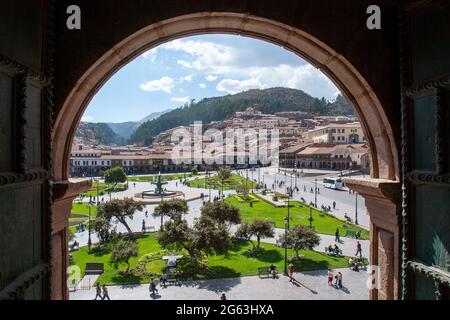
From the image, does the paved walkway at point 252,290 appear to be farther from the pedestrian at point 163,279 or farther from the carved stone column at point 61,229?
the carved stone column at point 61,229

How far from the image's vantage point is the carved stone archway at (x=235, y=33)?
10.5 ft

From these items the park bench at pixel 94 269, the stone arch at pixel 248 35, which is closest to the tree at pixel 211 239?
the park bench at pixel 94 269

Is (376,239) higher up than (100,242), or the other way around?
(376,239)

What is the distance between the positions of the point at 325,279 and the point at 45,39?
14372 mm

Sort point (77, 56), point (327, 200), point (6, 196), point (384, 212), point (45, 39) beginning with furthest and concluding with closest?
point (327, 200) < point (384, 212) < point (77, 56) < point (45, 39) < point (6, 196)

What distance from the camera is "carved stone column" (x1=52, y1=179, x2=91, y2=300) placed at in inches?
119

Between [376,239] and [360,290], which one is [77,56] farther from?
[360,290]

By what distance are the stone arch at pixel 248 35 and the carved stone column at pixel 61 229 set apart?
198mm

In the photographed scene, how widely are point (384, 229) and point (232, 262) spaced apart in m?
14.6

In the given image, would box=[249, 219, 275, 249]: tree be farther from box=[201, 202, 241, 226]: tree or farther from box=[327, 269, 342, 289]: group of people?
box=[327, 269, 342, 289]: group of people

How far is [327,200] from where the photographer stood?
35125mm

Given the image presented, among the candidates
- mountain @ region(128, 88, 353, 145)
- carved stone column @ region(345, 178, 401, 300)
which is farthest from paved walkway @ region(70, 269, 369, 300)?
mountain @ region(128, 88, 353, 145)

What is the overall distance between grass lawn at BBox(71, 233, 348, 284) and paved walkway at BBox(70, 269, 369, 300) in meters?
0.84
